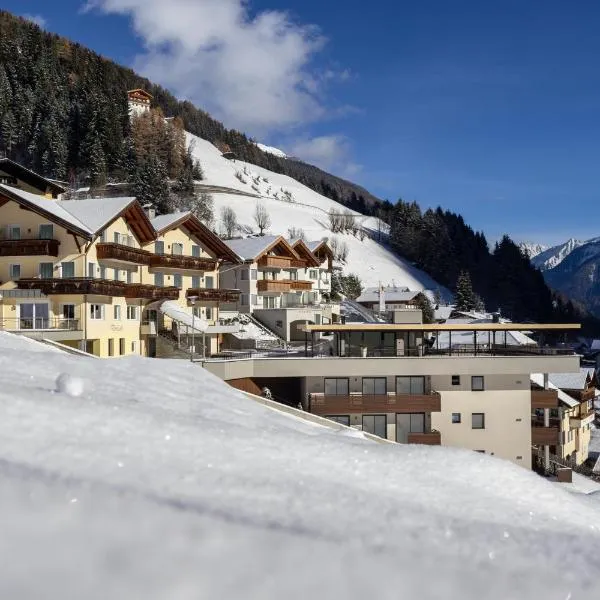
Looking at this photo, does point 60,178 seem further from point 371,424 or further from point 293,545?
point 293,545

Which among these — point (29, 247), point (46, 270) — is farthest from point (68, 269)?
point (29, 247)

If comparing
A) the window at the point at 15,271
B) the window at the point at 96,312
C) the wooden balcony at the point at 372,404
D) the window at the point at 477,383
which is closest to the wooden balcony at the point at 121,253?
the window at the point at 96,312

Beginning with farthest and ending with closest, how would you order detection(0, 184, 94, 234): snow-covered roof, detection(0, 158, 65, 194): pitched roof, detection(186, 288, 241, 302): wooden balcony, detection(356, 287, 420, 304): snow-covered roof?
detection(356, 287, 420, 304): snow-covered roof < detection(186, 288, 241, 302): wooden balcony < detection(0, 158, 65, 194): pitched roof < detection(0, 184, 94, 234): snow-covered roof

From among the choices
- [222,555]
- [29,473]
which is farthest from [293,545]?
[29,473]

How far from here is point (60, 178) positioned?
92.8 meters

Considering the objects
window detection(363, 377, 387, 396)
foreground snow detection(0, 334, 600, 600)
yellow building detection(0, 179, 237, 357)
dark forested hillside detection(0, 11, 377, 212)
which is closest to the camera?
foreground snow detection(0, 334, 600, 600)

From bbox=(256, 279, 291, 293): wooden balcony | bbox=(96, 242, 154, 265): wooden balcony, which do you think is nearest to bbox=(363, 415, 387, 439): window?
bbox=(96, 242, 154, 265): wooden balcony

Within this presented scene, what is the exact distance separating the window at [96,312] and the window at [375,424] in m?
13.9

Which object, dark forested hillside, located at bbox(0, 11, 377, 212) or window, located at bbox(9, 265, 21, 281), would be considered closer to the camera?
window, located at bbox(9, 265, 21, 281)

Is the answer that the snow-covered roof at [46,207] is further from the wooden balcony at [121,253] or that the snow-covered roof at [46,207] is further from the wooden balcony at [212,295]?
the wooden balcony at [212,295]

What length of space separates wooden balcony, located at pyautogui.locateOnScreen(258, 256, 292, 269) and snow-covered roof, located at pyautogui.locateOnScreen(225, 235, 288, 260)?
90cm

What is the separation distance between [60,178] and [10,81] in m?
23.6

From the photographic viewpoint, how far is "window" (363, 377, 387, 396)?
32.6m

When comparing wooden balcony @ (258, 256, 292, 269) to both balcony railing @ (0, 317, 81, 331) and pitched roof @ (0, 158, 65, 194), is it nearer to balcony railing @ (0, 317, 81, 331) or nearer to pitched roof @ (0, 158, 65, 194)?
pitched roof @ (0, 158, 65, 194)
